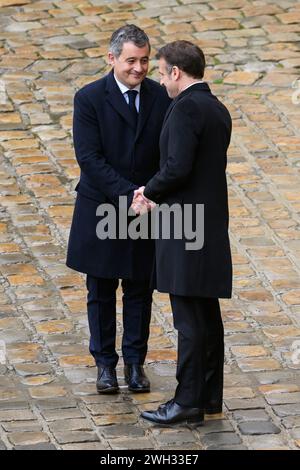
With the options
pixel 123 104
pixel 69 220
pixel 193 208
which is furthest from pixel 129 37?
pixel 69 220

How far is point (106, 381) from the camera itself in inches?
271

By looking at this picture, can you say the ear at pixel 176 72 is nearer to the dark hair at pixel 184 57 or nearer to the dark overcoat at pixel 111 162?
the dark hair at pixel 184 57

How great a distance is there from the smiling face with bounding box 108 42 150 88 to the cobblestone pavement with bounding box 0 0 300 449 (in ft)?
5.43

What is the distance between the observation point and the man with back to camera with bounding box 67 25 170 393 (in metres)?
6.57

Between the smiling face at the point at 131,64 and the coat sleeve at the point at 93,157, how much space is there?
22 cm

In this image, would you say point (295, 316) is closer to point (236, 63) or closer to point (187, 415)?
point (187, 415)

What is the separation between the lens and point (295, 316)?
309 inches

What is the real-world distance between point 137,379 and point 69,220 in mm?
2424

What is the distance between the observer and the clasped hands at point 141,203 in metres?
6.54

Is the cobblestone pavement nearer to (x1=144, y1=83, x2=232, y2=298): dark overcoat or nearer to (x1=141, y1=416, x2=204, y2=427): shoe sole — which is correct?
(x1=141, y1=416, x2=204, y2=427): shoe sole

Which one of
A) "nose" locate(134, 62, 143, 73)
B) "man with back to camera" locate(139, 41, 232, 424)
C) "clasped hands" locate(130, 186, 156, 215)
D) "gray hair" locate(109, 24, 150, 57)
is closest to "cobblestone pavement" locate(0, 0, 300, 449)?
"man with back to camera" locate(139, 41, 232, 424)

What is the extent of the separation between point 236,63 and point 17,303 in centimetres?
440

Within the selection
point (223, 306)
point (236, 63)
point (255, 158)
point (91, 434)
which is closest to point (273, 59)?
point (236, 63)

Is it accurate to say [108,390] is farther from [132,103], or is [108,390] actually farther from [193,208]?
[132,103]
